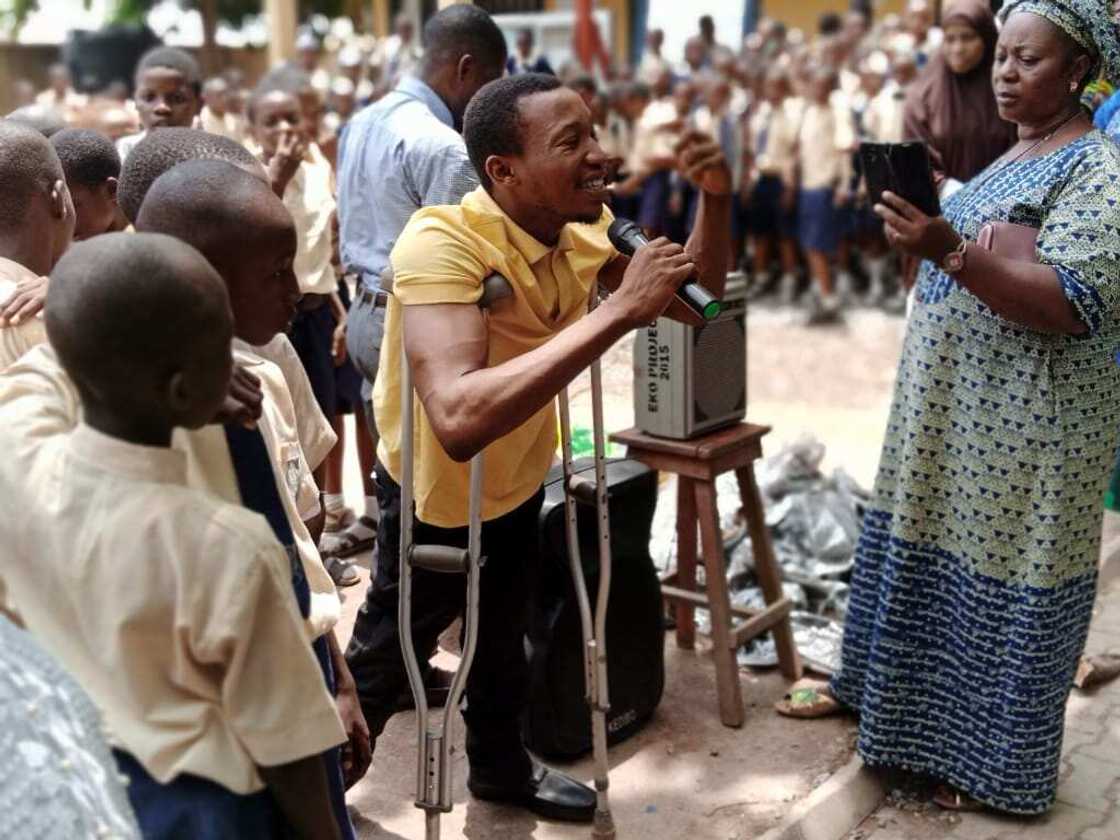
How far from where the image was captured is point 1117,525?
5527 millimetres

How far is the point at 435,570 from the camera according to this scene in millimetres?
2666

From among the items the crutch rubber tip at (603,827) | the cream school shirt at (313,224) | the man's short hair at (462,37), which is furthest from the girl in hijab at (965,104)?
the crutch rubber tip at (603,827)

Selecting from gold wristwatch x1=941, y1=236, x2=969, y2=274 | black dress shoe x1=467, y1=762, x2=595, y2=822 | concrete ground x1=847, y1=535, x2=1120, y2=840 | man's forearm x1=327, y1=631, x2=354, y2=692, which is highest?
gold wristwatch x1=941, y1=236, x2=969, y2=274

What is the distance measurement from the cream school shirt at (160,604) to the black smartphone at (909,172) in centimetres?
206

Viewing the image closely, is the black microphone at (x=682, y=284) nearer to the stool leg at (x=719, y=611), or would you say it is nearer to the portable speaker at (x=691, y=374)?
the portable speaker at (x=691, y=374)

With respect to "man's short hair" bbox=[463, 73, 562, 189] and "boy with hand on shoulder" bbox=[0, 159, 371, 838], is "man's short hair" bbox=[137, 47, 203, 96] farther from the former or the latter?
"boy with hand on shoulder" bbox=[0, 159, 371, 838]

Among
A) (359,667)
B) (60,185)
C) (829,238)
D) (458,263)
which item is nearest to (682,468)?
(359,667)

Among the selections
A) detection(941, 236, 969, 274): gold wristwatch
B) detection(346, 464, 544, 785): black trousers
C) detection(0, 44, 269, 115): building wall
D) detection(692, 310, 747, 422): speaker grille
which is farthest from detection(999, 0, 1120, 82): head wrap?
detection(0, 44, 269, 115): building wall

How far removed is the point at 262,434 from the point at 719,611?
2462 millimetres

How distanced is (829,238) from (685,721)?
26.5 ft

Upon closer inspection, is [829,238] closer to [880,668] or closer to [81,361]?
[880,668]

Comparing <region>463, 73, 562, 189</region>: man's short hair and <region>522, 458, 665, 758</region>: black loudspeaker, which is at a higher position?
<region>463, 73, 562, 189</region>: man's short hair

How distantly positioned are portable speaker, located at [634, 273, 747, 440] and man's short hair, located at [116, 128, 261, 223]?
6.25 ft

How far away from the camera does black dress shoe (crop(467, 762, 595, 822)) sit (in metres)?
3.31
